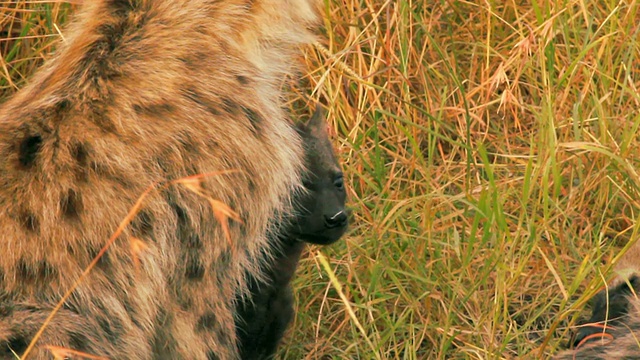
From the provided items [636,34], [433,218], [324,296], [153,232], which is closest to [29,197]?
[153,232]

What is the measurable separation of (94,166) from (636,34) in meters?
2.01

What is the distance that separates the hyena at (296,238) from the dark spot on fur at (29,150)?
0.69 meters

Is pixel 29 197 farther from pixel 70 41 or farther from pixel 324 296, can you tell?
pixel 324 296

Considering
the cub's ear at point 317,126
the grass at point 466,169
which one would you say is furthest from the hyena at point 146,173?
the grass at point 466,169

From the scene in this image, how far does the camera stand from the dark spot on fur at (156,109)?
2.61 metres

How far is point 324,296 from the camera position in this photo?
335cm

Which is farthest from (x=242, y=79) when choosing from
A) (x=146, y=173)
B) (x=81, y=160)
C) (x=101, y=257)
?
(x=101, y=257)

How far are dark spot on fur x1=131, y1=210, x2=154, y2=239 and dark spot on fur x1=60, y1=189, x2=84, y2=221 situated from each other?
0.41ft

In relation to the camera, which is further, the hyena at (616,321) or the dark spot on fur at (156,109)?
the hyena at (616,321)

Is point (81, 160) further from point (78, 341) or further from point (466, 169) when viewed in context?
point (466, 169)

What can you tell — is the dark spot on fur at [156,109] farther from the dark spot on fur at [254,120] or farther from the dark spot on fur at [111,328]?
the dark spot on fur at [111,328]

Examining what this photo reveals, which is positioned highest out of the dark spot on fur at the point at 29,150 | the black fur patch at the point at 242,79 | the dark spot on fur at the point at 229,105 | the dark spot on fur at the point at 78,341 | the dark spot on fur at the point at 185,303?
the dark spot on fur at the point at 29,150

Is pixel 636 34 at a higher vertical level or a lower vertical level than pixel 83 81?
lower

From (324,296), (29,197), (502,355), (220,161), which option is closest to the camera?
(29,197)
